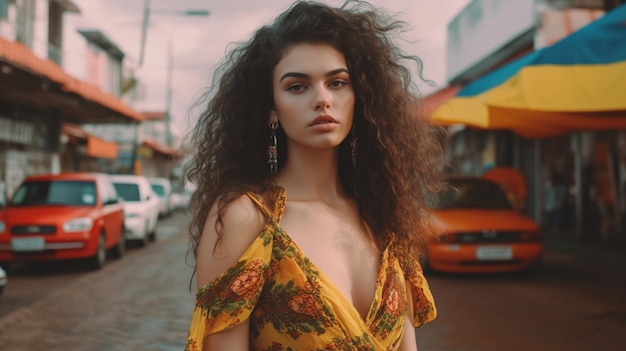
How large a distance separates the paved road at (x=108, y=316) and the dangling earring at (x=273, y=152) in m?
4.01

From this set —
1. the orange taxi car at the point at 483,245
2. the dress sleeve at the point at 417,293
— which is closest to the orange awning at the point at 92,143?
the orange taxi car at the point at 483,245

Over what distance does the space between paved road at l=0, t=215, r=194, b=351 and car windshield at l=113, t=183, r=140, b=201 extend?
17.5ft

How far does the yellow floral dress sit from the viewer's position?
1.52 metres

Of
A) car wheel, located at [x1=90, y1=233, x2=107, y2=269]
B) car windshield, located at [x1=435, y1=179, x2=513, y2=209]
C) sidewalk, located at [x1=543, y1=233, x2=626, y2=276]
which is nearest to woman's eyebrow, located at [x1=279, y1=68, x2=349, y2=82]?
car windshield, located at [x1=435, y1=179, x2=513, y2=209]

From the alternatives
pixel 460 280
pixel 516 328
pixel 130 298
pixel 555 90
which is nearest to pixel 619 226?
pixel 460 280

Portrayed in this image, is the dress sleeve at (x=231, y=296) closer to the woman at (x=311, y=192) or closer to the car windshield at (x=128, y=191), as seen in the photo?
the woman at (x=311, y=192)

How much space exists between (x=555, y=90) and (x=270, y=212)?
280 inches

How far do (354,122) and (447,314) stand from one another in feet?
17.4

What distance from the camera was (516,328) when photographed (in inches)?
243

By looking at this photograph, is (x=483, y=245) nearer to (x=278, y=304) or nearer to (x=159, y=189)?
(x=278, y=304)

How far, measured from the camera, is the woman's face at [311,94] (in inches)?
68.1

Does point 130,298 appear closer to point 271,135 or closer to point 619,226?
point 271,135

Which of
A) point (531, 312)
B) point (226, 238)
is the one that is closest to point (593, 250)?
point (531, 312)

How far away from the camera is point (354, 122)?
2016 millimetres
